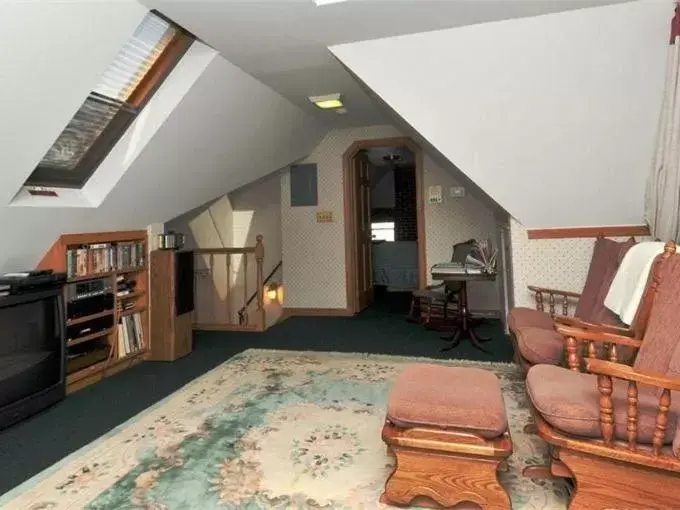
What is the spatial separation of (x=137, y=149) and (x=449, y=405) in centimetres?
266

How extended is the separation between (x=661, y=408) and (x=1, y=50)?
2.93 m

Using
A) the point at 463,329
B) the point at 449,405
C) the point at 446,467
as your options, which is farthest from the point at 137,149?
the point at 463,329

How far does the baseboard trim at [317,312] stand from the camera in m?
5.59

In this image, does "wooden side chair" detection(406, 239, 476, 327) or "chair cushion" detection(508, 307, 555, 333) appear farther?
"wooden side chair" detection(406, 239, 476, 327)

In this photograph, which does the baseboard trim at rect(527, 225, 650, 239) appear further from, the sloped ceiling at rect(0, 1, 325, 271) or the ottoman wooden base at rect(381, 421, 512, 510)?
the sloped ceiling at rect(0, 1, 325, 271)

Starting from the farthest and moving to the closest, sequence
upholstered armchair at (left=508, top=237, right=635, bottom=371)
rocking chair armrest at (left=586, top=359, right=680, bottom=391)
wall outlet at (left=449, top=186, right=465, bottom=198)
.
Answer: wall outlet at (left=449, top=186, right=465, bottom=198), upholstered armchair at (left=508, top=237, right=635, bottom=371), rocking chair armrest at (left=586, top=359, right=680, bottom=391)

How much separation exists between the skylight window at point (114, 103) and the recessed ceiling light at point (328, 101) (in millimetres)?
1425

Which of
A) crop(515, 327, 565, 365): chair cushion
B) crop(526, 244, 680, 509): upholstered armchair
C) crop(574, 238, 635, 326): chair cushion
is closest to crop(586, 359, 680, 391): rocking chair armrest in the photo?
crop(526, 244, 680, 509): upholstered armchair

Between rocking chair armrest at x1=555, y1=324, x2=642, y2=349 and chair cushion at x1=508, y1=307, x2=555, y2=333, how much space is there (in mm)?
773

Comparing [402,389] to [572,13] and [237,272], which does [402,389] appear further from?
[237,272]

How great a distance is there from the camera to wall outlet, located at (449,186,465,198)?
5.29 meters

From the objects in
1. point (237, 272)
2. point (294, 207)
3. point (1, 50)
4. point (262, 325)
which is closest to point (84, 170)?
point (1, 50)

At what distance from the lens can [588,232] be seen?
353cm

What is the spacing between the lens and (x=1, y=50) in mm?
1906
